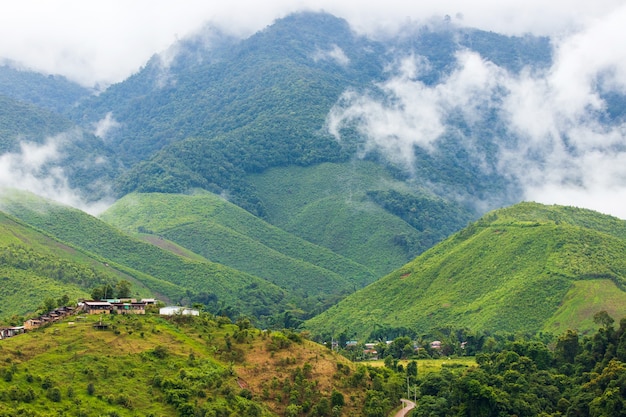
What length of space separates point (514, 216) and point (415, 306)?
3053cm

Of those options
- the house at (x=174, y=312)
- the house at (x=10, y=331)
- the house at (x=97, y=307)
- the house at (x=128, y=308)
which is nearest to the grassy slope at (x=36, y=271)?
the house at (x=174, y=312)

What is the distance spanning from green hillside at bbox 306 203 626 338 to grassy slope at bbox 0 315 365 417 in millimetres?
46012

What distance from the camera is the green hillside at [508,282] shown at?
146m

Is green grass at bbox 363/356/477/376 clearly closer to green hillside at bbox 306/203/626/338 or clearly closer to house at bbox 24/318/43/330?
green hillside at bbox 306/203/626/338

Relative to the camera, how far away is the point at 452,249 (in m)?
182

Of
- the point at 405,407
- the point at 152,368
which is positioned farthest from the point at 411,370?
the point at 152,368

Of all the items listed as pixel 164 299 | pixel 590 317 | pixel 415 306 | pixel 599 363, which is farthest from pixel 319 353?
pixel 164 299

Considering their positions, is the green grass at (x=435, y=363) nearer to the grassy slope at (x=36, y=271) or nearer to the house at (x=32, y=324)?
the house at (x=32, y=324)

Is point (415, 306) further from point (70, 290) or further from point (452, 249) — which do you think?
point (70, 290)

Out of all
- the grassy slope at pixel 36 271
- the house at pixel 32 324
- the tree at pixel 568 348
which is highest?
the grassy slope at pixel 36 271

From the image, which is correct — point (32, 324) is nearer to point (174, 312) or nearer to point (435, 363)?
point (174, 312)

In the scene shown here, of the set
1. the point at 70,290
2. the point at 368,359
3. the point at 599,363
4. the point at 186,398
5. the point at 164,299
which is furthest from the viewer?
the point at 164,299

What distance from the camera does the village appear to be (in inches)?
3963

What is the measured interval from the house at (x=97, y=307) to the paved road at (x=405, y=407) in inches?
1204
